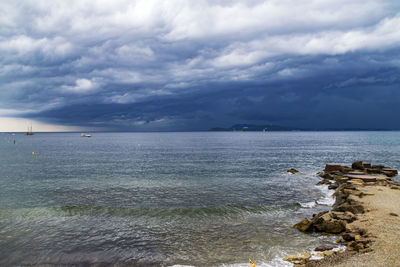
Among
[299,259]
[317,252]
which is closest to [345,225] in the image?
[317,252]

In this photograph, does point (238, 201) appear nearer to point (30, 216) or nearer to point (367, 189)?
point (367, 189)

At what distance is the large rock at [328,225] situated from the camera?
50.2 ft

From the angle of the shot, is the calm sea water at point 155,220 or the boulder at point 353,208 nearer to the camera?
the calm sea water at point 155,220

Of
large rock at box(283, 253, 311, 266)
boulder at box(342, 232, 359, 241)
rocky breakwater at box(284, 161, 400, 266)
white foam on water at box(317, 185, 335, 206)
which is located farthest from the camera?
white foam on water at box(317, 185, 335, 206)

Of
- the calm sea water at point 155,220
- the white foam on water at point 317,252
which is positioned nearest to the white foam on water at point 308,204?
the calm sea water at point 155,220

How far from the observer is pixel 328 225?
15492mm

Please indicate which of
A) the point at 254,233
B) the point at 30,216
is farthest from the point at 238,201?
the point at 30,216

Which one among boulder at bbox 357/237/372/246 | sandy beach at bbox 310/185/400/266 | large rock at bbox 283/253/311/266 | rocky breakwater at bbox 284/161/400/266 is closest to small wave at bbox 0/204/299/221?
rocky breakwater at bbox 284/161/400/266

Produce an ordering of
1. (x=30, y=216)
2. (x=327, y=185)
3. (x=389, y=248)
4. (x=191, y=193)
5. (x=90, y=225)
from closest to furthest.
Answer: (x=389, y=248), (x=90, y=225), (x=30, y=216), (x=191, y=193), (x=327, y=185)

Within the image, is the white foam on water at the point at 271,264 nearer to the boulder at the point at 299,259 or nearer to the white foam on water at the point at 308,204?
the boulder at the point at 299,259

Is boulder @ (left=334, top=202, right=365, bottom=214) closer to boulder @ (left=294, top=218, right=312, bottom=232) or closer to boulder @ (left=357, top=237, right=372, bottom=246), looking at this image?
boulder @ (left=294, top=218, right=312, bottom=232)

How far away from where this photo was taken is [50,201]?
2456 cm

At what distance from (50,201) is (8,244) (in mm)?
10462

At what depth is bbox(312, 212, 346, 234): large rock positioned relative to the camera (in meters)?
15.3
